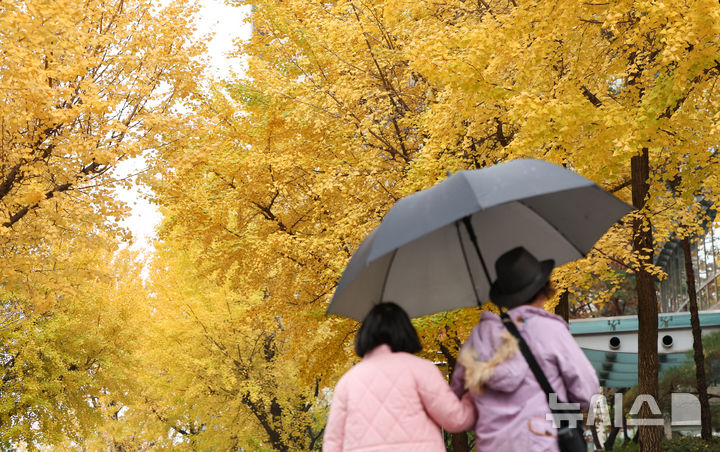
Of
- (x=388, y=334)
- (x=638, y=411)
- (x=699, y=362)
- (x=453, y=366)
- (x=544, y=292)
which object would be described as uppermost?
(x=699, y=362)

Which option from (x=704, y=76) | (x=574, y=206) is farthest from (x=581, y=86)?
(x=574, y=206)

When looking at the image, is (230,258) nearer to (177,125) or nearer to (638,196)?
(177,125)

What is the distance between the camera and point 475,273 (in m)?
4.02

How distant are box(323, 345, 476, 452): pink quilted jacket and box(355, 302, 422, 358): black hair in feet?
0.13

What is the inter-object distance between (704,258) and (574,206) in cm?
2445

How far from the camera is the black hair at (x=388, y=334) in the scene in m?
3.14

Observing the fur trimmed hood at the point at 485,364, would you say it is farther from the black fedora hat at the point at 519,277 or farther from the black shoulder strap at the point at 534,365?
the black fedora hat at the point at 519,277

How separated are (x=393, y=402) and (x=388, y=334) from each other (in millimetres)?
271

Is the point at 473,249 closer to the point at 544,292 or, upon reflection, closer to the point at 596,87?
the point at 544,292

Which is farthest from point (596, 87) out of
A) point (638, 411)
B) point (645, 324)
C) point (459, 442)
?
point (459, 442)

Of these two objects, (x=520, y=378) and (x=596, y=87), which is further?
(x=596, y=87)

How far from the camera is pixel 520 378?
2895 millimetres

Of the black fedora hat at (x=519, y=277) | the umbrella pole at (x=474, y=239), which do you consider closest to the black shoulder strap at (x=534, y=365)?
the black fedora hat at (x=519, y=277)

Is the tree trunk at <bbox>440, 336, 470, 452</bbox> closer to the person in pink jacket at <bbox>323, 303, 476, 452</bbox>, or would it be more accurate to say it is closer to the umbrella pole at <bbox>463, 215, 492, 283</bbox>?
the umbrella pole at <bbox>463, 215, 492, 283</bbox>
